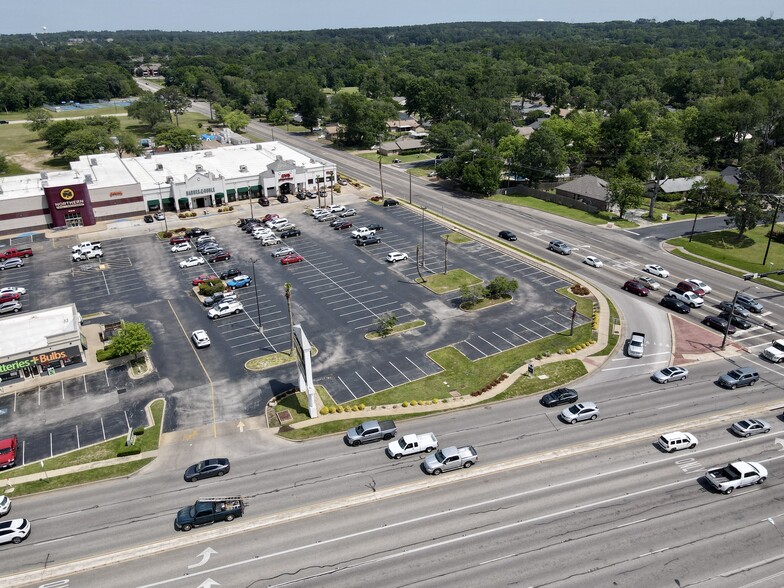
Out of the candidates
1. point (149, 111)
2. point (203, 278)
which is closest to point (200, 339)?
point (203, 278)

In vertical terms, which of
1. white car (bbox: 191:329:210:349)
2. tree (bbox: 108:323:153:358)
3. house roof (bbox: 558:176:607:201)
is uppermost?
house roof (bbox: 558:176:607:201)

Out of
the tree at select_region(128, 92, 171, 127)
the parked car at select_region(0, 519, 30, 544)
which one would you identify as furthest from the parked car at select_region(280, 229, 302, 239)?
the tree at select_region(128, 92, 171, 127)

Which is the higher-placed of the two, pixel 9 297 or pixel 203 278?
pixel 203 278

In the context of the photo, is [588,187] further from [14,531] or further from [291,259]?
[14,531]


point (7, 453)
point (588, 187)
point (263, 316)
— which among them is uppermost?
point (588, 187)

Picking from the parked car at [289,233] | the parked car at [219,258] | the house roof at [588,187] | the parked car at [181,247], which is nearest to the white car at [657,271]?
the house roof at [588,187]

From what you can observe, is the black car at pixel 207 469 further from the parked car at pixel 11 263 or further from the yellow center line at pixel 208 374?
the parked car at pixel 11 263

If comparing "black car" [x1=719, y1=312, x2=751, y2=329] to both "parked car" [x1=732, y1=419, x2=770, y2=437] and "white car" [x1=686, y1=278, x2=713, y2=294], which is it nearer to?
"white car" [x1=686, y1=278, x2=713, y2=294]
